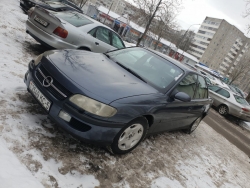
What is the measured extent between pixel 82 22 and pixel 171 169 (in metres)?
4.63

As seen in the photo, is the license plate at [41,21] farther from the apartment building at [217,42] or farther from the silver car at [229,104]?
the apartment building at [217,42]

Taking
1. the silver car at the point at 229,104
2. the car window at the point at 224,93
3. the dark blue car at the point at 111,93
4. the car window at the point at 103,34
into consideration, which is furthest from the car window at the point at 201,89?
the car window at the point at 224,93

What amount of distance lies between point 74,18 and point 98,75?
388 cm

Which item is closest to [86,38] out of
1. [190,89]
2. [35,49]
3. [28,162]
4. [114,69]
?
[35,49]

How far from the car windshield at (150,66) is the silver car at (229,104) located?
878cm

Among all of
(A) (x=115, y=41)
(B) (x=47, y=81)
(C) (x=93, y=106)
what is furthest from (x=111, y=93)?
(A) (x=115, y=41)

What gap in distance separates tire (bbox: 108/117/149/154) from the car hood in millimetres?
429

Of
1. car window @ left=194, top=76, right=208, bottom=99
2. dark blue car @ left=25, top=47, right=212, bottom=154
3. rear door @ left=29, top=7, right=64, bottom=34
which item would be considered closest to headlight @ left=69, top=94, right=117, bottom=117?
dark blue car @ left=25, top=47, right=212, bottom=154

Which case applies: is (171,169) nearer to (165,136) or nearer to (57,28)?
(165,136)

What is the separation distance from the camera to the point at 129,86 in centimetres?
305

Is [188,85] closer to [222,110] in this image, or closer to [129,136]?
[129,136]

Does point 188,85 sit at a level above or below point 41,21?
above

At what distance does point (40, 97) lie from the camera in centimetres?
283

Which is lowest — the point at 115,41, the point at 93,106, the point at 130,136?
the point at 130,136
